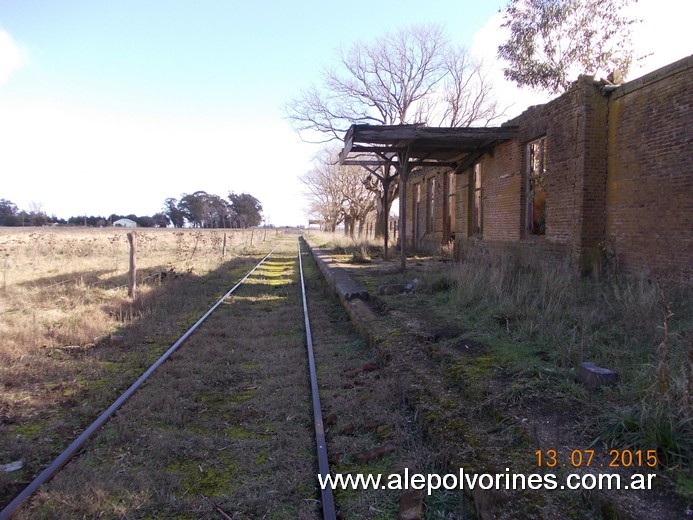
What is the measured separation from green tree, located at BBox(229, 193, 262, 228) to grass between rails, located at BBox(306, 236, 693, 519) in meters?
109

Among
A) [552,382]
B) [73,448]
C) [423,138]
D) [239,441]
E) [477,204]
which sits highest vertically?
[423,138]

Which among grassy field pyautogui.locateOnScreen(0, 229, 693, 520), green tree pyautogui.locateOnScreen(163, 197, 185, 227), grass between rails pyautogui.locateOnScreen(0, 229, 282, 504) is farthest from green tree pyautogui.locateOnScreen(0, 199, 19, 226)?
grassy field pyautogui.locateOnScreen(0, 229, 693, 520)

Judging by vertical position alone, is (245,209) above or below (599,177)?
above

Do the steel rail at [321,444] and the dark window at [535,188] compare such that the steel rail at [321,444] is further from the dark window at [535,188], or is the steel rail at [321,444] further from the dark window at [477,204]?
the dark window at [477,204]

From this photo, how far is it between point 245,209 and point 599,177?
114 m

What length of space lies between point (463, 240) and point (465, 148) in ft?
11.2

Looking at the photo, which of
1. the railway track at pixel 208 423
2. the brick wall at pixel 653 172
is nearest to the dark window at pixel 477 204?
the brick wall at pixel 653 172

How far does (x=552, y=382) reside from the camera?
4.20m

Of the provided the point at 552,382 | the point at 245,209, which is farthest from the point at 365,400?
the point at 245,209

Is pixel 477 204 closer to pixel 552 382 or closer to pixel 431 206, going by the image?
pixel 431 206

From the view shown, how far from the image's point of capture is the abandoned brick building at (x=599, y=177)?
7535 mm

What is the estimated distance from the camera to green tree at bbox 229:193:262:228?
11600 centimetres

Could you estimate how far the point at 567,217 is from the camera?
1005 cm

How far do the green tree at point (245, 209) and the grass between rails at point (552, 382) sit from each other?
108894mm
